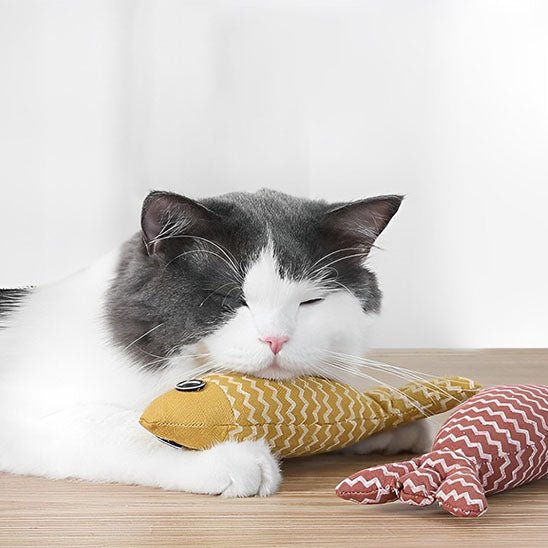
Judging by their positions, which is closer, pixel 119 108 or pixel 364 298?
pixel 364 298

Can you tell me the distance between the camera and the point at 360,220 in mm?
1521

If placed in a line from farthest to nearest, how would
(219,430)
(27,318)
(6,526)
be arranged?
(27,318) < (219,430) < (6,526)

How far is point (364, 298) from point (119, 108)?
206cm

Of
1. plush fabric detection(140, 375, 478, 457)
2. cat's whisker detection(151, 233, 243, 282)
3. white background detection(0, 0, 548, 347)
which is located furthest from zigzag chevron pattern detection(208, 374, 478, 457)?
white background detection(0, 0, 548, 347)

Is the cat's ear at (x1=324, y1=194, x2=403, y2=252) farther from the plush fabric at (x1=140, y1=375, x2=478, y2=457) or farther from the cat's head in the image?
the plush fabric at (x1=140, y1=375, x2=478, y2=457)

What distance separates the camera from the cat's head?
1392mm

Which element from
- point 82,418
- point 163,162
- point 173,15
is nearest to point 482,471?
point 82,418

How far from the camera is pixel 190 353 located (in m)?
1.45

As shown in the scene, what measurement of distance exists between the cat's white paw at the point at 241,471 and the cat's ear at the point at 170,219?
325 millimetres

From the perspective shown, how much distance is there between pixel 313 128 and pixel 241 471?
2.28 metres

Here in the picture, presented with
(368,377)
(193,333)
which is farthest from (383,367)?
(193,333)

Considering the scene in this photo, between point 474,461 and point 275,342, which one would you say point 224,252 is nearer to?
point 275,342

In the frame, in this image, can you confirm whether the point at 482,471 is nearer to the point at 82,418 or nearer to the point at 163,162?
the point at 82,418

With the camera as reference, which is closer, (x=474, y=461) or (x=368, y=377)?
(x=474, y=461)
